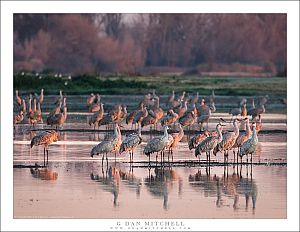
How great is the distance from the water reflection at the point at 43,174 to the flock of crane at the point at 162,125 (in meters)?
1.01

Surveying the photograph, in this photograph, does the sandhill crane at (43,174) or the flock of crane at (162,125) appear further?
the flock of crane at (162,125)

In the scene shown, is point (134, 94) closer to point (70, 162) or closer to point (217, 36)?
point (217, 36)

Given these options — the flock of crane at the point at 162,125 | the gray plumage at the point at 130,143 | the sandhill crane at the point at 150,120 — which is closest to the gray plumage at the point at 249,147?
the flock of crane at the point at 162,125

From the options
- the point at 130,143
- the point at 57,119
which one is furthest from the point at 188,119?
the point at 130,143

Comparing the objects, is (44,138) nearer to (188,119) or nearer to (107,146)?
(107,146)

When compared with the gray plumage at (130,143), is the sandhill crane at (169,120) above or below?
above

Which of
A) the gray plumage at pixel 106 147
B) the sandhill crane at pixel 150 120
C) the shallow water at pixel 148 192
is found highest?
the sandhill crane at pixel 150 120

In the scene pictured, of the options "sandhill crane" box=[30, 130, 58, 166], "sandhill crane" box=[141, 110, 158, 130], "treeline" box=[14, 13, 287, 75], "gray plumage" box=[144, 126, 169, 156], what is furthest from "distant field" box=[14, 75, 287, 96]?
"gray plumage" box=[144, 126, 169, 156]

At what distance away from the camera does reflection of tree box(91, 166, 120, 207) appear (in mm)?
14781

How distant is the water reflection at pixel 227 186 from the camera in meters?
14.1

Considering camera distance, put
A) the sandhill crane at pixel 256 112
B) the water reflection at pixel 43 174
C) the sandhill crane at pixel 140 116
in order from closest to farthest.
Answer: the water reflection at pixel 43 174
the sandhill crane at pixel 140 116
the sandhill crane at pixel 256 112

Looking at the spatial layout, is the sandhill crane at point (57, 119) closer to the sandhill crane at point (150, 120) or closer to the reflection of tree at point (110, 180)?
the sandhill crane at point (150, 120)

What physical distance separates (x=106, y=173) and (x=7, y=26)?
310 centimetres

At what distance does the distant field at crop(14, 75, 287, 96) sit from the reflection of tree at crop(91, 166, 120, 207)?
1942 cm
